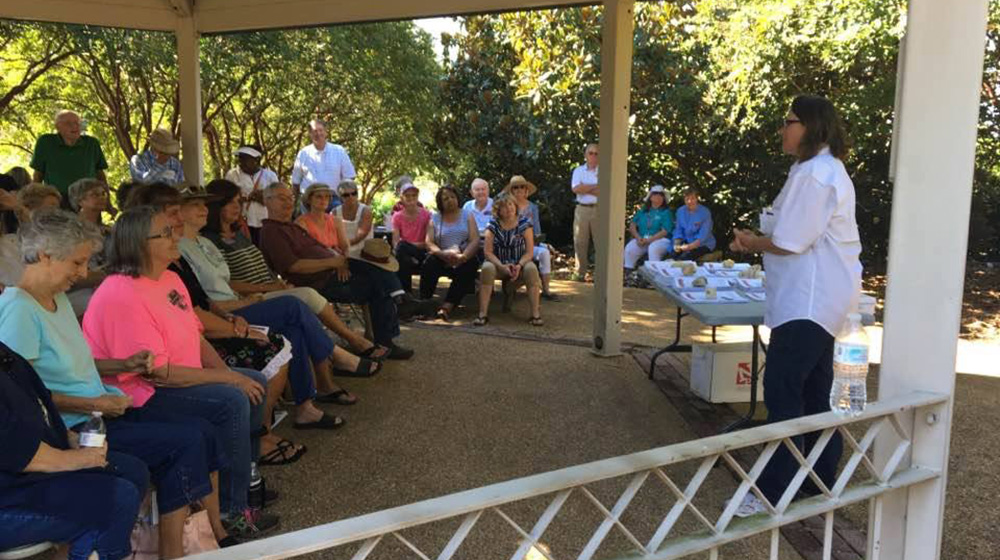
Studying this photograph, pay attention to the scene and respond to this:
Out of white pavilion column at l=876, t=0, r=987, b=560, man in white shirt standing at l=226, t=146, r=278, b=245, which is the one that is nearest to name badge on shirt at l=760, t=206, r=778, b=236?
white pavilion column at l=876, t=0, r=987, b=560

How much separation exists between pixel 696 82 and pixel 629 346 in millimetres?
6265

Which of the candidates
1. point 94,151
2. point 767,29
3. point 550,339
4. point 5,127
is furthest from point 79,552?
point 5,127

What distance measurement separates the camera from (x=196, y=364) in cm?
298

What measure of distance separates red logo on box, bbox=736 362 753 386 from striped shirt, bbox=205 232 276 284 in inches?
113

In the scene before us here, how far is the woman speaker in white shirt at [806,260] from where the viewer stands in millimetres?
2779

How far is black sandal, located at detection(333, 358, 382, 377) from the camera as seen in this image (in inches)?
192

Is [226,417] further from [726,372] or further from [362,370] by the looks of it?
[726,372]

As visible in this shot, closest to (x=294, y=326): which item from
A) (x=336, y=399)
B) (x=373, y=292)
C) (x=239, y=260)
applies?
(x=336, y=399)

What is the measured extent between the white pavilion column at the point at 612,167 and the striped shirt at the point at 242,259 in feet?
7.65

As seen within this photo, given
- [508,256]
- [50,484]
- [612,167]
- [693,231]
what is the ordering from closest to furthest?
[50,484], [612,167], [508,256], [693,231]

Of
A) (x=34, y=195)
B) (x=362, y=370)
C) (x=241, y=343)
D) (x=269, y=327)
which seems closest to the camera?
Result: (x=241, y=343)

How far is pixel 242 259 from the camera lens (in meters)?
4.48

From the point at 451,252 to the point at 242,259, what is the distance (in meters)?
2.91

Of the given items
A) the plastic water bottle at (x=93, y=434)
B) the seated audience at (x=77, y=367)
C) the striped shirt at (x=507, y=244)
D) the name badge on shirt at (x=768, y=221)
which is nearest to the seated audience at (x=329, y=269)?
the striped shirt at (x=507, y=244)
